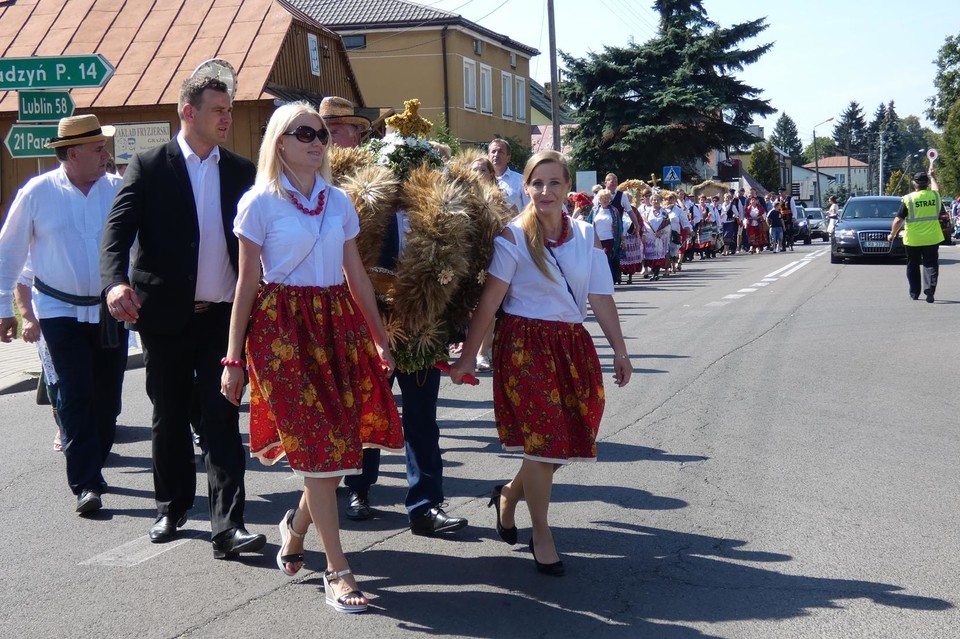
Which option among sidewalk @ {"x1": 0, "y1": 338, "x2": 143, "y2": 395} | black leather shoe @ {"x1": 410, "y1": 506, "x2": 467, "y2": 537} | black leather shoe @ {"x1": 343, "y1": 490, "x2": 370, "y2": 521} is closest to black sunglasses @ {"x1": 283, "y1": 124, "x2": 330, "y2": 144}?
black leather shoe @ {"x1": 410, "y1": 506, "x2": 467, "y2": 537}

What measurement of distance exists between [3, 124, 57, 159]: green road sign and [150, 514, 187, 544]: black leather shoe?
23.7 ft

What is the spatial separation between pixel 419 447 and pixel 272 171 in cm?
157

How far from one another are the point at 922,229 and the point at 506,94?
32.9 meters

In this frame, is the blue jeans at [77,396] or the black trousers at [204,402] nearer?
the black trousers at [204,402]

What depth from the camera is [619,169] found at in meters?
52.3

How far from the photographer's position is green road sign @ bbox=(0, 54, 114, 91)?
11414 mm

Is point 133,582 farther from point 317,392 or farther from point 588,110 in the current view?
point 588,110

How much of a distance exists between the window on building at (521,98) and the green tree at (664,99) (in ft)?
12.3

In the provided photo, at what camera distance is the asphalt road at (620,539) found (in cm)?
427

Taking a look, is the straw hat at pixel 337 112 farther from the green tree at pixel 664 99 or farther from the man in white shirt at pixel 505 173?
the green tree at pixel 664 99

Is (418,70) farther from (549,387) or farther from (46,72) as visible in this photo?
(549,387)

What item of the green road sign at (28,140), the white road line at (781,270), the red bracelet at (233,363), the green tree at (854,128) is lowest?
the white road line at (781,270)

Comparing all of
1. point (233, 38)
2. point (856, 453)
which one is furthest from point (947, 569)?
point (233, 38)

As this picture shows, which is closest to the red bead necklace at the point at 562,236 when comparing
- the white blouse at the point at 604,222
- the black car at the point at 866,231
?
the white blouse at the point at 604,222
